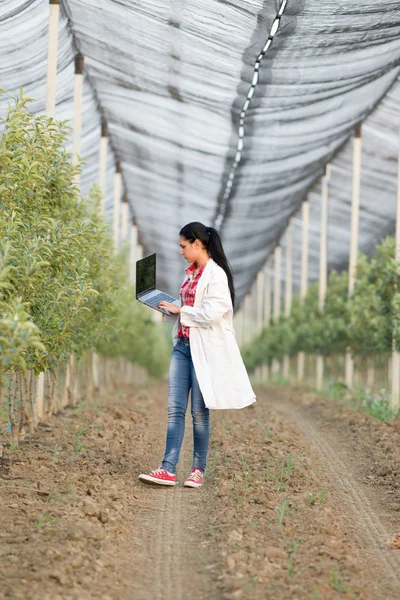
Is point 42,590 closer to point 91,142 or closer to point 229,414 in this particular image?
point 229,414

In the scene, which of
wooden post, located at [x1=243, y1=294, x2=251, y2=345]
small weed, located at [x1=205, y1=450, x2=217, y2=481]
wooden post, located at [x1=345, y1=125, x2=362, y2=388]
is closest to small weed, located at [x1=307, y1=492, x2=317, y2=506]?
small weed, located at [x1=205, y1=450, x2=217, y2=481]

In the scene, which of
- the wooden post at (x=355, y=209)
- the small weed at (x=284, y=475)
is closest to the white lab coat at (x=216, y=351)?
the small weed at (x=284, y=475)

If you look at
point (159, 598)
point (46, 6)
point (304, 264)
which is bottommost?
point (159, 598)

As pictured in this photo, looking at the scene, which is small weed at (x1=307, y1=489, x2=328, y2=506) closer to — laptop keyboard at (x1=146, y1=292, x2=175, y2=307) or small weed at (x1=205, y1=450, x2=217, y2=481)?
small weed at (x1=205, y1=450, x2=217, y2=481)

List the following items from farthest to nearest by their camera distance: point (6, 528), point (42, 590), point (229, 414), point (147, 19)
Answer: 1. point (229, 414)
2. point (147, 19)
3. point (6, 528)
4. point (42, 590)

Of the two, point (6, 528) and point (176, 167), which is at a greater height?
point (176, 167)

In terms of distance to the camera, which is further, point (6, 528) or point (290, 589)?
point (6, 528)

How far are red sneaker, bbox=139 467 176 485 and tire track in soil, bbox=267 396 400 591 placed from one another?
1.33 meters

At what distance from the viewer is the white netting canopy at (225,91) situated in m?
9.81

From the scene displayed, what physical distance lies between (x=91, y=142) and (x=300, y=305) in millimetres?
10992

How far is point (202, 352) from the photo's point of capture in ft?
21.2

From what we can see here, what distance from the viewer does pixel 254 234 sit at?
25500 mm

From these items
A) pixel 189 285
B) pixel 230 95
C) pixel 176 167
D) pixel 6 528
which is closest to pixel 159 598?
pixel 6 528

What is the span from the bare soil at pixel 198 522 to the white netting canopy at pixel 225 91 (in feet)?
15.3
